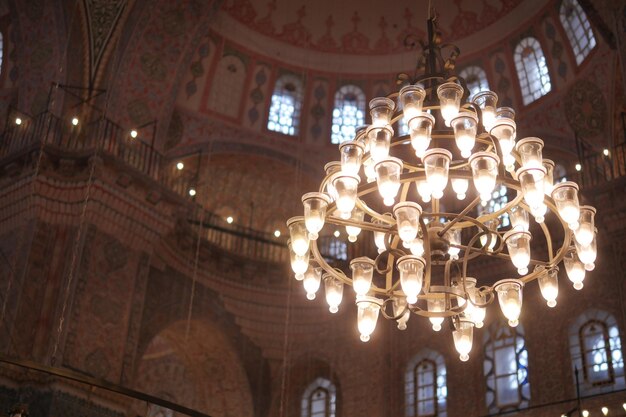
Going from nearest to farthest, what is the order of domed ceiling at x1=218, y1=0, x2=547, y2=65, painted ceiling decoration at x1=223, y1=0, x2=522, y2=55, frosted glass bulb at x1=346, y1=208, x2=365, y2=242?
1. frosted glass bulb at x1=346, y1=208, x2=365, y2=242
2. domed ceiling at x1=218, y1=0, x2=547, y2=65
3. painted ceiling decoration at x1=223, y1=0, x2=522, y2=55

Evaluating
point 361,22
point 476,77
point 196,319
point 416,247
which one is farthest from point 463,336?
point 361,22

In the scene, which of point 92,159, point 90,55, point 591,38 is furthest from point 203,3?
point 591,38

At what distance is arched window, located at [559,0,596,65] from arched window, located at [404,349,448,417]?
17.9 ft

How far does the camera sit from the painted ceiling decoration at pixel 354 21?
15.2m

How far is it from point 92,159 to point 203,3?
3.58 m

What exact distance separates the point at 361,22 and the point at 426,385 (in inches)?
263

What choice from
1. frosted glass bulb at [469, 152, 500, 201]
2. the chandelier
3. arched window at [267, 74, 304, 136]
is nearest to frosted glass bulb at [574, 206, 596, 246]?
the chandelier

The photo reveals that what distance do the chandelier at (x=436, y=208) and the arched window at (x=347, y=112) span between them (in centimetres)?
821

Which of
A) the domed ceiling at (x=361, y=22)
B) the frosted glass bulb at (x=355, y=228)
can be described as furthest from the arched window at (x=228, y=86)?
the frosted glass bulb at (x=355, y=228)

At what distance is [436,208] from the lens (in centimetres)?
734

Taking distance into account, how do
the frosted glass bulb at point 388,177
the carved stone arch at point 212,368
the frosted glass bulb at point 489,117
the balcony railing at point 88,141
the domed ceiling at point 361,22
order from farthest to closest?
the domed ceiling at point 361,22 → the carved stone arch at point 212,368 → the balcony railing at point 88,141 → the frosted glass bulb at point 489,117 → the frosted glass bulb at point 388,177

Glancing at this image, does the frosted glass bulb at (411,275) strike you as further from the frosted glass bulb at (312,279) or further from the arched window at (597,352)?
the arched window at (597,352)

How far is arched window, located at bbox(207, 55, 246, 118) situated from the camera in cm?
1535

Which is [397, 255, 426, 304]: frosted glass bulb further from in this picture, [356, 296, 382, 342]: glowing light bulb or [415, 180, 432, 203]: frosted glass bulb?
[356, 296, 382, 342]: glowing light bulb
